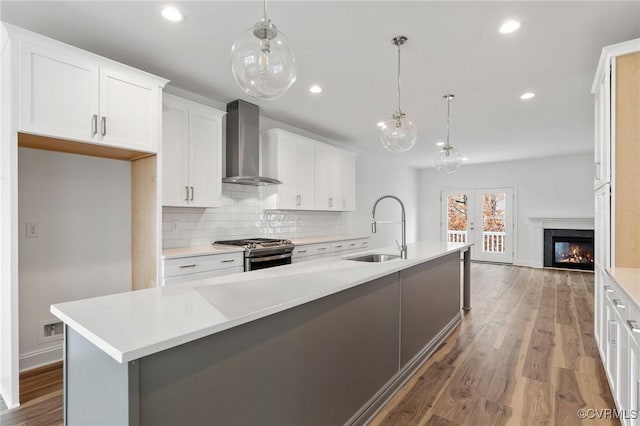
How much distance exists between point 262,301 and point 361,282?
684 mm

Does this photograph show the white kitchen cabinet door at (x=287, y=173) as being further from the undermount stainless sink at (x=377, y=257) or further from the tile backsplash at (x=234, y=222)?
the undermount stainless sink at (x=377, y=257)

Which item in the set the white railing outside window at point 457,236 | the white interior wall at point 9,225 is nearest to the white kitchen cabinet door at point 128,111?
the white interior wall at point 9,225

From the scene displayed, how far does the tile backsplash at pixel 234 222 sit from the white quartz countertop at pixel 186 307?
204 cm

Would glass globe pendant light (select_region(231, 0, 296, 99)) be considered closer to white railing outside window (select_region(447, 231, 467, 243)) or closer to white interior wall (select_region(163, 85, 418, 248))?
white interior wall (select_region(163, 85, 418, 248))

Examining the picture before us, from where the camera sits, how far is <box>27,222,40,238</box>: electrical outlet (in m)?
2.68

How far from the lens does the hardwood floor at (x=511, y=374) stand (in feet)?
6.97

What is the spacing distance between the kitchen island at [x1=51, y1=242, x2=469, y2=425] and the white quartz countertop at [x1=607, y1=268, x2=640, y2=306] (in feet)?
3.91

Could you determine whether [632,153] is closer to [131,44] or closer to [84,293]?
[131,44]

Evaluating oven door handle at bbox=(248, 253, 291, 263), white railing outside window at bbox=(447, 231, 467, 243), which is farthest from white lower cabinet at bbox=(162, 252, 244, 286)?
white railing outside window at bbox=(447, 231, 467, 243)

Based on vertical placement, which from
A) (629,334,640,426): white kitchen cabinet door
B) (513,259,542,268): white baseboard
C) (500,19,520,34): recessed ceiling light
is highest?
(500,19,520,34): recessed ceiling light

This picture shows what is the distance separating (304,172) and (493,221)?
5962 millimetres

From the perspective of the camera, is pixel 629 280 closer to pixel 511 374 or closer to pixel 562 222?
pixel 511 374

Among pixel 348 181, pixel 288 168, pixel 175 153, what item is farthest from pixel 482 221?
pixel 175 153

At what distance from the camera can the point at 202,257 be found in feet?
10.5
